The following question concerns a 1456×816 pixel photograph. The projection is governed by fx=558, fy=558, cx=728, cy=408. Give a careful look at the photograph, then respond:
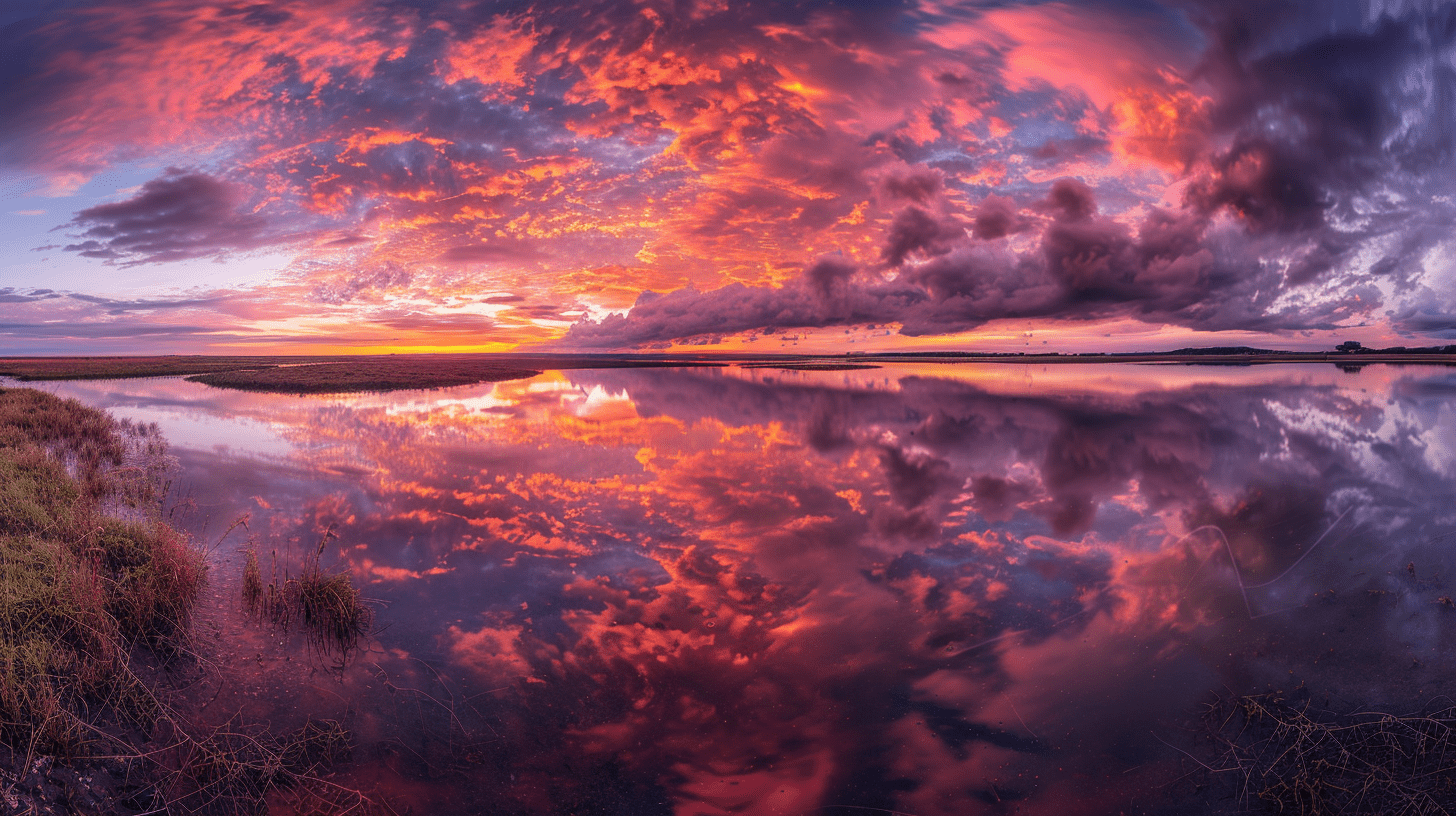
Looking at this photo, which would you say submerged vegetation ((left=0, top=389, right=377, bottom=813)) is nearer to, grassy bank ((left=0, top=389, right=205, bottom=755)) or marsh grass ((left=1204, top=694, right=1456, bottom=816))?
grassy bank ((left=0, top=389, right=205, bottom=755))

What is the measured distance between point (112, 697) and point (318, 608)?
2284 millimetres

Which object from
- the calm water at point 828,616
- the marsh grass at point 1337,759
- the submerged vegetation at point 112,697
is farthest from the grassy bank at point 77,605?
the marsh grass at point 1337,759

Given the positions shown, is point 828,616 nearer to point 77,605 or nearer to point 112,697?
point 112,697

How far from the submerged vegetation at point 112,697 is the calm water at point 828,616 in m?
0.50

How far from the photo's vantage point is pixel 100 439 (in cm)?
2122

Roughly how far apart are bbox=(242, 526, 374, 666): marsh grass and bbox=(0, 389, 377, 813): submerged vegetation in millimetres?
772

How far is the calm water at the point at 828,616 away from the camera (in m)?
5.32

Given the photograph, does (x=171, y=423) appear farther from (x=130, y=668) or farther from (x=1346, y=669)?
(x=1346, y=669)

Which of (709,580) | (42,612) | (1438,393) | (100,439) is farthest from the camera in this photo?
(1438,393)

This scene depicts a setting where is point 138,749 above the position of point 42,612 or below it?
below

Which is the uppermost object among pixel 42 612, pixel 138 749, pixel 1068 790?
pixel 42 612

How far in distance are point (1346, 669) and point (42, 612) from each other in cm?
1504

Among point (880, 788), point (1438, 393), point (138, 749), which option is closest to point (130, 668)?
point (138, 749)

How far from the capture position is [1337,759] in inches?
199
